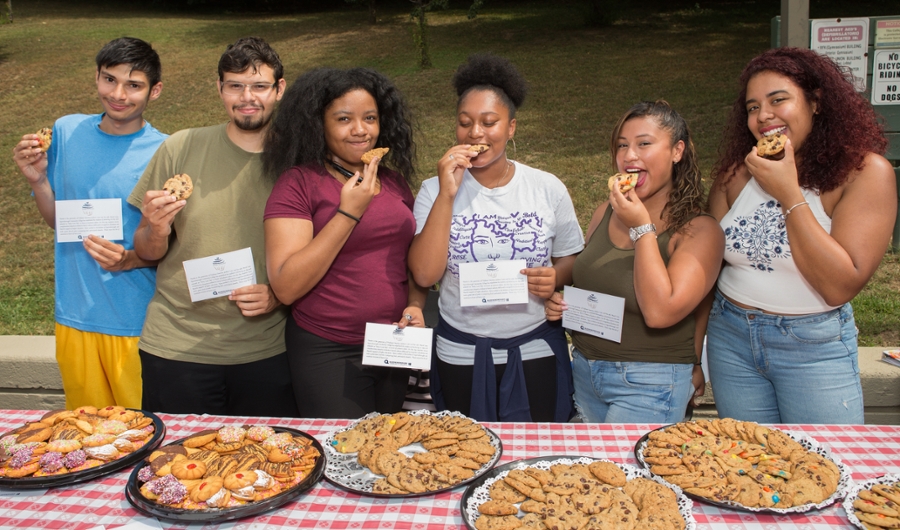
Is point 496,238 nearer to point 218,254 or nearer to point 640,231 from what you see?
point 640,231

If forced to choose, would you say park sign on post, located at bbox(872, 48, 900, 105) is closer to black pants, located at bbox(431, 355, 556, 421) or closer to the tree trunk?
black pants, located at bbox(431, 355, 556, 421)

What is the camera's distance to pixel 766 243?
2463mm

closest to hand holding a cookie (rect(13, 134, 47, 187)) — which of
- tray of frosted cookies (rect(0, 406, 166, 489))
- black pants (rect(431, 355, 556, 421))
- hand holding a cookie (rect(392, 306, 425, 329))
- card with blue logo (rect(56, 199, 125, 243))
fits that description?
card with blue logo (rect(56, 199, 125, 243))

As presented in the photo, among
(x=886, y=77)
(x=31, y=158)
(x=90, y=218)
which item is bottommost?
(x=90, y=218)

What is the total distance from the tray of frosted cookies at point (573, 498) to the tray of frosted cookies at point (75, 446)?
1.05 meters

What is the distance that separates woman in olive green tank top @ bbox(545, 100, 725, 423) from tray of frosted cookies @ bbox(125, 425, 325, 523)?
1118 millimetres

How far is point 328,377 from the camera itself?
8.93 feet

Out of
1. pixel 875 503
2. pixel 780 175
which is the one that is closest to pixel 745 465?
pixel 875 503

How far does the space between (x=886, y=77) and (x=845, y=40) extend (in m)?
0.49

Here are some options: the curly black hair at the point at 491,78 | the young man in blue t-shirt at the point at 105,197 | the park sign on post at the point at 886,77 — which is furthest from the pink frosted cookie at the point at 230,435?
the park sign on post at the point at 886,77

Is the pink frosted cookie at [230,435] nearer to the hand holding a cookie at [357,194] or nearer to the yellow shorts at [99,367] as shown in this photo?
the hand holding a cookie at [357,194]

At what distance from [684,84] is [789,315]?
35.1 feet

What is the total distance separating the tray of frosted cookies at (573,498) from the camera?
174cm

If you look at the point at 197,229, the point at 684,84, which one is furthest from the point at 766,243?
the point at 684,84
